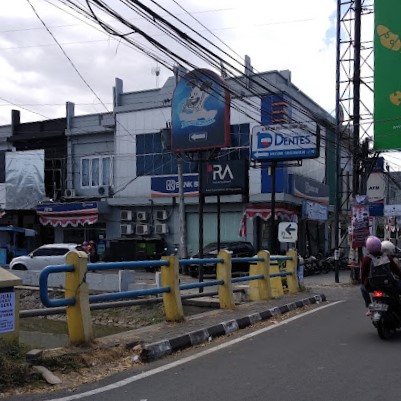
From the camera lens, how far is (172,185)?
99.2 feet

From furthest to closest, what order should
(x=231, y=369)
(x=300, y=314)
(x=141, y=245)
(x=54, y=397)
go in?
(x=141, y=245)
(x=300, y=314)
(x=231, y=369)
(x=54, y=397)

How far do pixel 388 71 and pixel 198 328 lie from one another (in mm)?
19051

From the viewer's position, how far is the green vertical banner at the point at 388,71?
23.7 meters

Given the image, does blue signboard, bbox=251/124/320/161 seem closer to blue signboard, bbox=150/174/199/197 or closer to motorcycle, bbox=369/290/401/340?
motorcycle, bbox=369/290/401/340

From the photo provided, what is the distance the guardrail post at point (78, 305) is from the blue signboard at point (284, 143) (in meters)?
11.3

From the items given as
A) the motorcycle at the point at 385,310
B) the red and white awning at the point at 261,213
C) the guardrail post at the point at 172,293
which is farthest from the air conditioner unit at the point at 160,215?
the motorcycle at the point at 385,310

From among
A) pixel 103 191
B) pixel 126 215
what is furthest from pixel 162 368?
pixel 103 191

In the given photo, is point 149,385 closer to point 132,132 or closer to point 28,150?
point 132,132

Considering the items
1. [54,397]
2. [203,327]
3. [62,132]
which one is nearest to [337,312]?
[203,327]

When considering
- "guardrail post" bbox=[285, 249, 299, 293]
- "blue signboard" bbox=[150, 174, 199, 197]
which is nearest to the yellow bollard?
"guardrail post" bbox=[285, 249, 299, 293]

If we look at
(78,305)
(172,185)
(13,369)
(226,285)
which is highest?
(172,185)

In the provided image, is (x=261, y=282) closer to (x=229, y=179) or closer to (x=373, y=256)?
(x=373, y=256)

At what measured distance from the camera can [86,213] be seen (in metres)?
31.4

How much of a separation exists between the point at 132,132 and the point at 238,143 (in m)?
6.83
